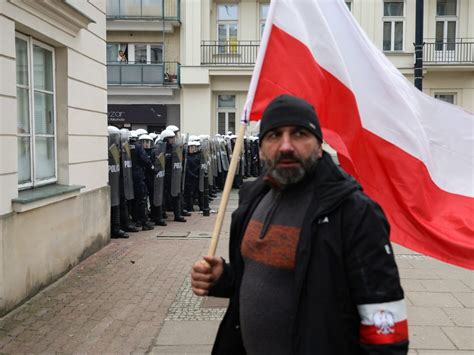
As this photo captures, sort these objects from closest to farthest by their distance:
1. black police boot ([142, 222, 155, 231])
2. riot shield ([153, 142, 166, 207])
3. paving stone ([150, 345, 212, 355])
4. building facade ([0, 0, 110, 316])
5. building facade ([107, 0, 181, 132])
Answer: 1. paving stone ([150, 345, 212, 355])
2. building facade ([0, 0, 110, 316])
3. black police boot ([142, 222, 155, 231])
4. riot shield ([153, 142, 166, 207])
5. building facade ([107, 0, 181, 132])

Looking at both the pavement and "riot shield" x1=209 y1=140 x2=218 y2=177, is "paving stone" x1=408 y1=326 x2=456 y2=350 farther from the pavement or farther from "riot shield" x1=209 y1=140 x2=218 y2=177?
"riot shield" x1=209 y1=140 x2=218 y2=177

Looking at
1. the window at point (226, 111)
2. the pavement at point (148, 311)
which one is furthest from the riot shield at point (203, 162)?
the window at point (226, 111)

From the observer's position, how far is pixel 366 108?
3.15m

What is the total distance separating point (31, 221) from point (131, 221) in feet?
18.0

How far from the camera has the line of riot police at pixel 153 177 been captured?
996 centimetres

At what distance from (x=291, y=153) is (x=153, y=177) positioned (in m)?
9.28

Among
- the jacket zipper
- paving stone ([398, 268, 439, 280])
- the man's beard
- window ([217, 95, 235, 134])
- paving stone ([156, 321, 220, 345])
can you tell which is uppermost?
window ([217, 95, 235, 134])

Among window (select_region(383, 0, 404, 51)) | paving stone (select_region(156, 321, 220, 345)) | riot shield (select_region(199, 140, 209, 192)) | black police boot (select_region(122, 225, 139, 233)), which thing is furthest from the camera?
window (select_region(383, 0, 404, 51))

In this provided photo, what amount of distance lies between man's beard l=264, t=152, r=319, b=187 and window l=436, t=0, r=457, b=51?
1194 inches

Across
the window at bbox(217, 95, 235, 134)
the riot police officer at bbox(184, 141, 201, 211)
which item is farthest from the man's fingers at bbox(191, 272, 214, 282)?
the window at bbox(217, 95, 235, 134)

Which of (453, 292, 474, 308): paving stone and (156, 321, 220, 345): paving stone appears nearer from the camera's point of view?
(156, 321, 220, 345): paving stone

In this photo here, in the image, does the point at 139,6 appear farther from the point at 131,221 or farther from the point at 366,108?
the point at 366,108

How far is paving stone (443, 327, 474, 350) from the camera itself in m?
4.76

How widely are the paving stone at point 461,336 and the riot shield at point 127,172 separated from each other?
254 inches
